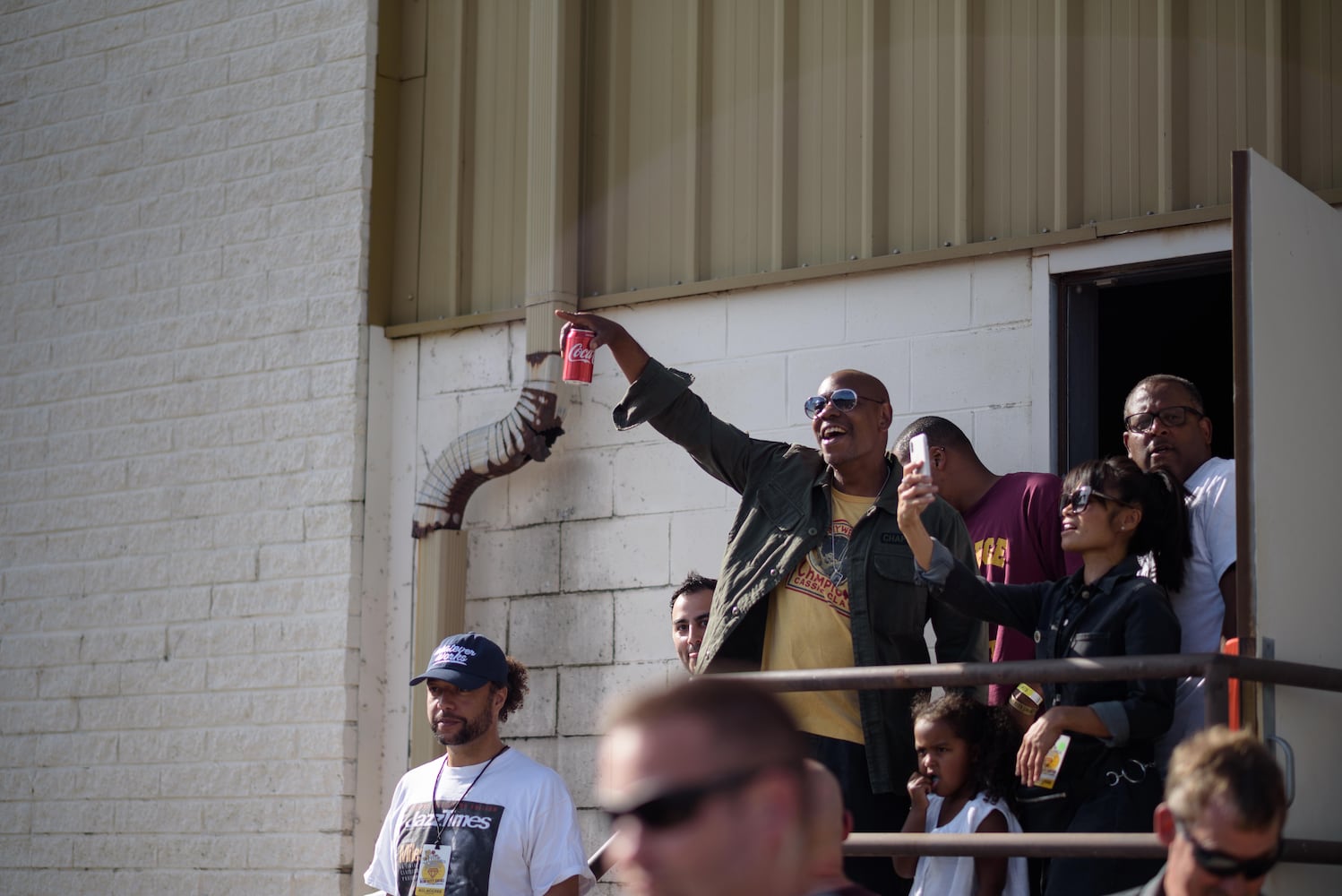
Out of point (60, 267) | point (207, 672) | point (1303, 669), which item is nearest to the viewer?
point (1303, 669)

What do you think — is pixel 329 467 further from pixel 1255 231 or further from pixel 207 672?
pixel 1255 231

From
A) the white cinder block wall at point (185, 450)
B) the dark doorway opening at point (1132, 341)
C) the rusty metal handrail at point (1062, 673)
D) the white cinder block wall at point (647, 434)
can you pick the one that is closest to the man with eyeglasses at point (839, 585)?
the rusty metal handrail at point (1062, 673)

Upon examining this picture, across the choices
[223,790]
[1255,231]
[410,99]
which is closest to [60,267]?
[410,99]

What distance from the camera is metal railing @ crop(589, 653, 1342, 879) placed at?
412 cm

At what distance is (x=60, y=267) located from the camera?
9.05m

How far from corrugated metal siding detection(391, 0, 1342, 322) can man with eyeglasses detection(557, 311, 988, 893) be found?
1518 millimetres

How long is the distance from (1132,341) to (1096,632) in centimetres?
325

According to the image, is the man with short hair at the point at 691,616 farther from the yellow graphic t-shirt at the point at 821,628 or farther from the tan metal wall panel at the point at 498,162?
the tan metal wall panel at the point at 498,162

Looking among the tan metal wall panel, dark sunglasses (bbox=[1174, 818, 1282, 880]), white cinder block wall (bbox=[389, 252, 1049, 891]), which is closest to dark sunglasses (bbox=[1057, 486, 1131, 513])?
white cinder block wall (bbox=[389, 252, 1049, 891])

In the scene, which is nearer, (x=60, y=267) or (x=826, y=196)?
(x=826, y=196)

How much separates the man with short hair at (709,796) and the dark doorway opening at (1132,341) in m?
4.19

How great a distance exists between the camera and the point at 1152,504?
481 centimetres

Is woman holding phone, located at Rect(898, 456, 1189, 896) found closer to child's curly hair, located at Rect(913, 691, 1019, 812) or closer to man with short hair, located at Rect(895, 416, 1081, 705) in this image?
child's curly hair, located at Rect(913, 691, 1019, 812)

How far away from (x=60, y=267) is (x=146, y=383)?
0.97 m
